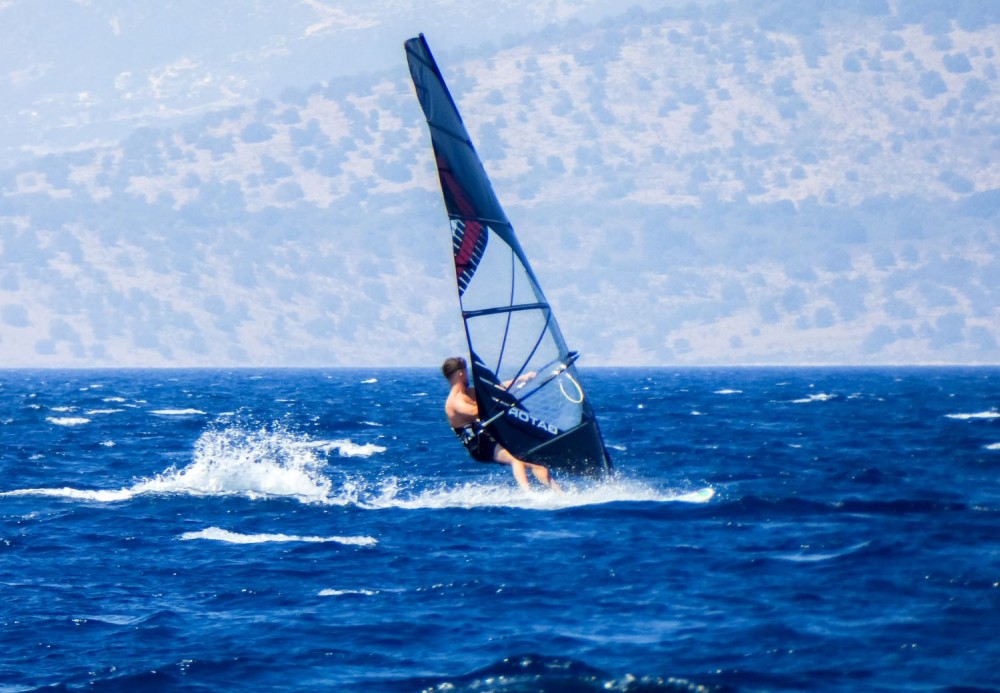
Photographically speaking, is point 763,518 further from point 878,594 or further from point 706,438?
point 706,438

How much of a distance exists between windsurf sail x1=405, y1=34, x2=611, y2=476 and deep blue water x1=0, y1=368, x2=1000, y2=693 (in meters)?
1.23

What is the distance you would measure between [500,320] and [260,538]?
14.7 ft

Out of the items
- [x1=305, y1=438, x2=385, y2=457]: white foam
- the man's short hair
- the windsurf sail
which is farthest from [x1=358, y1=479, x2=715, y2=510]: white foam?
[x1=305, y1=438, x2=385, y2=457]: white foam

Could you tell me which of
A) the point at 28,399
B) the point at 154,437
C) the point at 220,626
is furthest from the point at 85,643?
the point at 28,399

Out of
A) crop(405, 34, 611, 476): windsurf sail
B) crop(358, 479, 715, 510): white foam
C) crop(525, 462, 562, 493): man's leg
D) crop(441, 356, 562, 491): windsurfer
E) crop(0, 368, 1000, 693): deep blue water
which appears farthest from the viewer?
crop(358, 479, 715, 510): white foam

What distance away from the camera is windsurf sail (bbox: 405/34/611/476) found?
20.8 meters

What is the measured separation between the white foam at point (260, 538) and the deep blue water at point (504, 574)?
0.08 meters

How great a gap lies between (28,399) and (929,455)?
55.3 meters

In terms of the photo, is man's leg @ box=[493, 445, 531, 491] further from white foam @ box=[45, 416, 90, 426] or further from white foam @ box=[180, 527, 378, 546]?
white foam @ box=[45, 416, 90, 426]

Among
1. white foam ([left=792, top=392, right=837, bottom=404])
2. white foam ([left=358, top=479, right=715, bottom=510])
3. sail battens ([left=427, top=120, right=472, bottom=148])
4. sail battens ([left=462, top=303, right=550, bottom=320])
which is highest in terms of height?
sail battens ([left=427, top=120, right=472, bottom=148])

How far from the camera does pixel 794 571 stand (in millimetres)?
16141

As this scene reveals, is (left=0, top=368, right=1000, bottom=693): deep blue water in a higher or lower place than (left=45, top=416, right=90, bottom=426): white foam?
higher

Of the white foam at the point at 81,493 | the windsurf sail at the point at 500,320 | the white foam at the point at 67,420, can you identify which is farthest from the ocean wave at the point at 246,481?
the white foam at the point at 67,420

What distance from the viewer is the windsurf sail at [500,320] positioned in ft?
68.2
